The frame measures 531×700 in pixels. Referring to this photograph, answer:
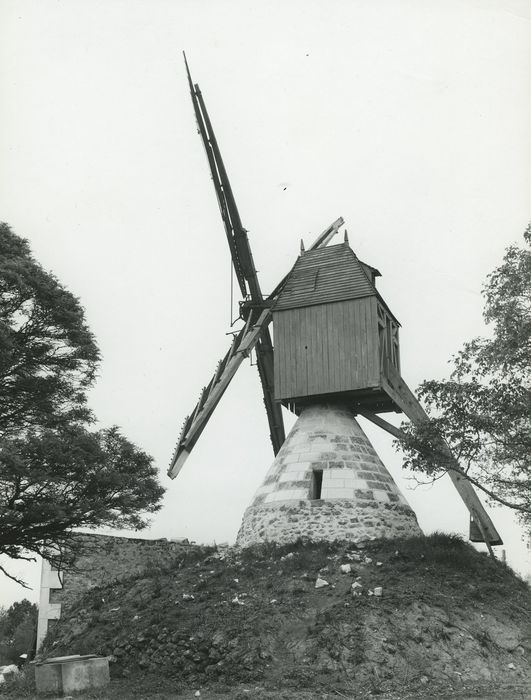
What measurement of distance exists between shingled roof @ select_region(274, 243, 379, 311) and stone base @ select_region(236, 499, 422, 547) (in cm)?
533

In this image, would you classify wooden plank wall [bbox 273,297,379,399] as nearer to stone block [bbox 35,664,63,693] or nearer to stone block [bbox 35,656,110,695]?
stone block [bbox 35,656,110,695]

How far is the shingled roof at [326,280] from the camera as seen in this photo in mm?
20844

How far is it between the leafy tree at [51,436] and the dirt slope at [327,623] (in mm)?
2187

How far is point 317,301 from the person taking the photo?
21.0m

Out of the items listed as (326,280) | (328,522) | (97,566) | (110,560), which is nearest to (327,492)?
(328,522)

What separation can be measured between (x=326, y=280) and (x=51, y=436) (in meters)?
9.92

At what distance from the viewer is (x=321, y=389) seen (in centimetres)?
2017

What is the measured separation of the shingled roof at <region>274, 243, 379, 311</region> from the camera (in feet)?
68.4

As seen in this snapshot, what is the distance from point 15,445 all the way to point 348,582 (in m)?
7.05

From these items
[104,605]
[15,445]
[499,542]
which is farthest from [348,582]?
[15,445]

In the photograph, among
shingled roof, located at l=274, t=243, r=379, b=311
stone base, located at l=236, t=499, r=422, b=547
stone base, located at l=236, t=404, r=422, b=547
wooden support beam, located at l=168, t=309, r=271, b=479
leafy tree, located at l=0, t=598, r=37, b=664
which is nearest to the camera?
stone base, located at l=236, t=499, r=422, b=547

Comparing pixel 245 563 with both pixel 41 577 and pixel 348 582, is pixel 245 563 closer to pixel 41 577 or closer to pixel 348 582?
pixel 348 582

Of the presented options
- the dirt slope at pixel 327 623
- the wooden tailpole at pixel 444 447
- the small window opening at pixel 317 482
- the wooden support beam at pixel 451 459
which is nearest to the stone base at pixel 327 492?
the small window opening at pixel 317 482

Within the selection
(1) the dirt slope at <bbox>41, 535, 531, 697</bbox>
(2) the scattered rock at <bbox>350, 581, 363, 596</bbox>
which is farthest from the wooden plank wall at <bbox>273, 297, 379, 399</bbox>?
(2) the scattered rock at <bbox>350, 581, 363, 596</bbox>
